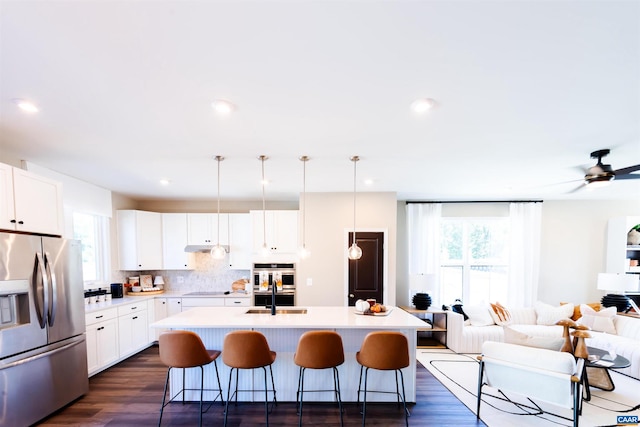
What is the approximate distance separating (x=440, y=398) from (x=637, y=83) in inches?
124

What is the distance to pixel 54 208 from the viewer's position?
9.31 ft

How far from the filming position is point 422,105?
1.77 meters

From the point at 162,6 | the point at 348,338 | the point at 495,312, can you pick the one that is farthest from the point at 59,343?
the point at 495,312

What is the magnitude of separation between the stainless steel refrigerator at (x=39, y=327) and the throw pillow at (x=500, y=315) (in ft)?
18.4

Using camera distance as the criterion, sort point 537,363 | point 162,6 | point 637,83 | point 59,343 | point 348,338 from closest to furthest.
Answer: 1. point 162,6
2. point 637,83
3. point 537,363
4. point 59,343
5. point 348,338

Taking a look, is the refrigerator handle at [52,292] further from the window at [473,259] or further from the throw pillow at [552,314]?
the throw pillow at [552,314]

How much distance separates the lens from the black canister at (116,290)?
4438 millimetres

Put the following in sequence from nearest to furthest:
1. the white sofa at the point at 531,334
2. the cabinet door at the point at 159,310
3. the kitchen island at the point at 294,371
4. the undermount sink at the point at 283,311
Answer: the kitchen island at the point at 294,371
the undermount sink at the point at 283,311
the white sofa at the point at 531,334
the cabinet door at the point at 159,310

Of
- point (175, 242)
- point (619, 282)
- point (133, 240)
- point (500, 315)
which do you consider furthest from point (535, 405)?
point (133, 240)

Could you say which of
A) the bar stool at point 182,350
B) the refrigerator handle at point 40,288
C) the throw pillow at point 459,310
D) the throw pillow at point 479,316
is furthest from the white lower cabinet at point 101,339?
the throw pillow at point 479,316

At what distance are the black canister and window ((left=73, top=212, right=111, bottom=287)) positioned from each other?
0.17 m

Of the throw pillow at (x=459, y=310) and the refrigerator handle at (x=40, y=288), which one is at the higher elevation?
the refrigerator handle at (x=40, y=288)

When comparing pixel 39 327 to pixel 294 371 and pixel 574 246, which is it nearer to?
pixel 294 371

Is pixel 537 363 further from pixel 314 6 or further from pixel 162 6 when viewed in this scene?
pixel 162 6
